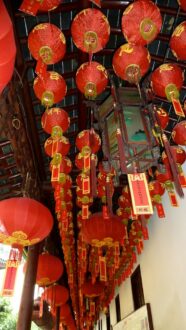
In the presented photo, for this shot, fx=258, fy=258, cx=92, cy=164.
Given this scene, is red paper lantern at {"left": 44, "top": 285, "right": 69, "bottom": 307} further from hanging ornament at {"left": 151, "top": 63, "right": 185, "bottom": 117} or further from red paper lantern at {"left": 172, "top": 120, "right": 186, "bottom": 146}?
hanging ornament at {"left": 151, "top": 63, "right": 185, "bottom": 117}

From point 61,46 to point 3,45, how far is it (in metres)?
0.99

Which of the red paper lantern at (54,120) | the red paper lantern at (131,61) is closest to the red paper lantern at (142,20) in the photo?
the red paper lantern at (131,61)

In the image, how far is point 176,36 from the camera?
299cm

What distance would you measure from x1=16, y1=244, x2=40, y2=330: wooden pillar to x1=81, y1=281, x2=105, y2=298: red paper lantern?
6.26 metres

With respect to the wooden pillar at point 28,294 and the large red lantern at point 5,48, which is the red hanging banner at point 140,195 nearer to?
the large red lantern at point 5,48

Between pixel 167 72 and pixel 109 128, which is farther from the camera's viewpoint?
pixel 109 128

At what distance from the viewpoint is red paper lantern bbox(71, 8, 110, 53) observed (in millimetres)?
2893

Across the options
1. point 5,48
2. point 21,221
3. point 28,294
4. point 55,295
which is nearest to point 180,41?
point 5,48

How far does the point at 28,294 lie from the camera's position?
5.13 metres

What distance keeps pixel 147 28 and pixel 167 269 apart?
513 centimetres

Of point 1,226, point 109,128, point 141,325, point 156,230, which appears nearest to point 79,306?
point 141,325

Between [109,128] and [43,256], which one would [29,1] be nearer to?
[109,128]

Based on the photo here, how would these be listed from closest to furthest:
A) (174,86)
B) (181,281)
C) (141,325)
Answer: (174,86) → (181,281) → (141,325)

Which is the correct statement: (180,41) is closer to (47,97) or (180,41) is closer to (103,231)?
(47,97)
